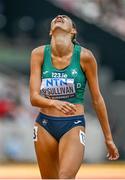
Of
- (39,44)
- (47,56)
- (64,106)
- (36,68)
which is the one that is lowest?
(64,106)

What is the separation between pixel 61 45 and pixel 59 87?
0.37 m

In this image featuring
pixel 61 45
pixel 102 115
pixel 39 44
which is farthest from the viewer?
pixel 39 44

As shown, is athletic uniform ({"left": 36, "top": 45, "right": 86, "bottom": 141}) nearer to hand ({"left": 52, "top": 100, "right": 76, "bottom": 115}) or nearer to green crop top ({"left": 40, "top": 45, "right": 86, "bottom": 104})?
green crop top ({"left": 40, "top": 45, "right": 86, "bottom": 104})

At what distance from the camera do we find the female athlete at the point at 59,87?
22.1 ft

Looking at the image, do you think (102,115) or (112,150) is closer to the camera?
(102,115)

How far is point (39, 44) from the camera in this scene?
18.4 metres

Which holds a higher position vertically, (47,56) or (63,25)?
(63,25)

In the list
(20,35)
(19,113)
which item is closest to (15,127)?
(19,113)

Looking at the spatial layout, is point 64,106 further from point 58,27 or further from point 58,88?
point 58,27

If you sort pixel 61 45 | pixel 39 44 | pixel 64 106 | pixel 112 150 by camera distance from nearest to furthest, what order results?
pixel 64 106, pixel 61 45, pixel 112 150, pixel 39 44

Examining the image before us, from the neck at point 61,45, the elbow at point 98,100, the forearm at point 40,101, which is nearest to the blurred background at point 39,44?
the elbow at point 98,100

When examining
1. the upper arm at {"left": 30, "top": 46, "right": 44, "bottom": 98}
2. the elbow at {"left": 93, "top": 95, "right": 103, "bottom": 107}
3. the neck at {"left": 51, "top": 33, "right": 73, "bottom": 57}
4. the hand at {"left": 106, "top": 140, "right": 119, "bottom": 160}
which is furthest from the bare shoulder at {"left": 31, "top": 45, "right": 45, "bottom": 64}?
the hand at {"left": 106, "top": 140, "right": 119, "bottom": 160}

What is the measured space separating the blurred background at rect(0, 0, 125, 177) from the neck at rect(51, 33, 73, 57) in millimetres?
9611

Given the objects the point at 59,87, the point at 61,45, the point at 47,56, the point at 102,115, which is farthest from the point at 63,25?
the point at 102,115
